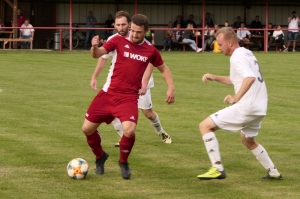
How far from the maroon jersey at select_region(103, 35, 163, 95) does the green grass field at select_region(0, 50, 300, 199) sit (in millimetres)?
1038

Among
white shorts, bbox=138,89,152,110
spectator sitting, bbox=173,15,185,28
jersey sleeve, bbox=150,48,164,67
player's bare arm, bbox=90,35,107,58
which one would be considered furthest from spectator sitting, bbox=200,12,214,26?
player's bare arm, bbox=90,35,107,58

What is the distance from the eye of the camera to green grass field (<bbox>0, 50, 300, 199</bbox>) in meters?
8.41

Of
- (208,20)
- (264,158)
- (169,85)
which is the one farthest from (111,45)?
(208,20)

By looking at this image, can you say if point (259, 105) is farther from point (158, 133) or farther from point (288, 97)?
point (288, 97)

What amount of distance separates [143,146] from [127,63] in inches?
112

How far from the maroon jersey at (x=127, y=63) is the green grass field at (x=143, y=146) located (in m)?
1.04

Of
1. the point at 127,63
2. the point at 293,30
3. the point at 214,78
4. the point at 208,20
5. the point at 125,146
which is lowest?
the point at 125,146

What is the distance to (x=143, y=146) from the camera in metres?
11.7

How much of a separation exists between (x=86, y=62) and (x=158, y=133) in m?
17.3

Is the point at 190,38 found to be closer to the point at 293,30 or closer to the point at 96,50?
the point at 293,30

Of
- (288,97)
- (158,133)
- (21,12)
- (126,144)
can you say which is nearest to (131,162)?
(126,144)

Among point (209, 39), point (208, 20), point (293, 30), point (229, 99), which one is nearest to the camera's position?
point (229, 99)

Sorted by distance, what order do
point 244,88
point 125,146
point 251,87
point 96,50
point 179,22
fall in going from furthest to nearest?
point 179,22 < point 125,146 < point 96,50 < point 251,87 < point 244,88

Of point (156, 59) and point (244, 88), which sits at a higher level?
point (156, 59)
